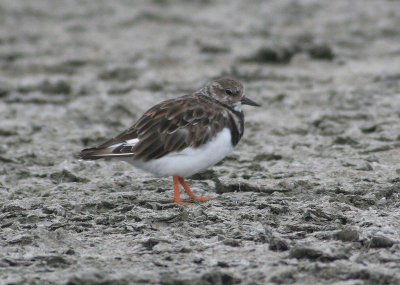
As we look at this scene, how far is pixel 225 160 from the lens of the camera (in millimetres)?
6145

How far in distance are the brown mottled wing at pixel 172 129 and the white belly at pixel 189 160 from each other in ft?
0.11

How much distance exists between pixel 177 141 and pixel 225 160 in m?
1.16

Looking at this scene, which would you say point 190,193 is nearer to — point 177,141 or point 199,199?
point 199,199

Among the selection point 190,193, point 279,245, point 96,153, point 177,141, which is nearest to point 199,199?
point 190,193

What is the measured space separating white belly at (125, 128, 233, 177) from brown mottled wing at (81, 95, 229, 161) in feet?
0.11

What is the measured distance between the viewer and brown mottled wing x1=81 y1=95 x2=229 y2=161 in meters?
5.02

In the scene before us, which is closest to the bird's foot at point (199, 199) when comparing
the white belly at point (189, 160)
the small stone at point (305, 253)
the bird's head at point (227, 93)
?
the white belly at point (189, 160)

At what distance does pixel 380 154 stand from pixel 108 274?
271 centimetres

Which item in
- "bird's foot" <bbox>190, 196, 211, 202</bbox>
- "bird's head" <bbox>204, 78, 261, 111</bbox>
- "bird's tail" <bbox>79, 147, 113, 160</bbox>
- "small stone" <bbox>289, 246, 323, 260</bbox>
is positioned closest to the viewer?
"small stone" <bbox>289, 246, 323, 260</bbox>

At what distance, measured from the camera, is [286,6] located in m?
11.2

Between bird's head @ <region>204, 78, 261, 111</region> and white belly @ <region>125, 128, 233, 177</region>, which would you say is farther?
bird's head @ <region>204, 78, 261, 111</region>

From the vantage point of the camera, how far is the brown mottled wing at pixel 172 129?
5.02 meters

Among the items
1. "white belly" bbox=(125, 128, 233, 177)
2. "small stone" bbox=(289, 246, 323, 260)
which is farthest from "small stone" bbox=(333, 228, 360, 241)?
"white belly" bbox=(125, 128, 233, 177)

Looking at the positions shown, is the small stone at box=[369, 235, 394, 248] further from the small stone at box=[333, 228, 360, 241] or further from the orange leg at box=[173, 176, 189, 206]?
the orange leg at box=[173, 176, 189, 206]
